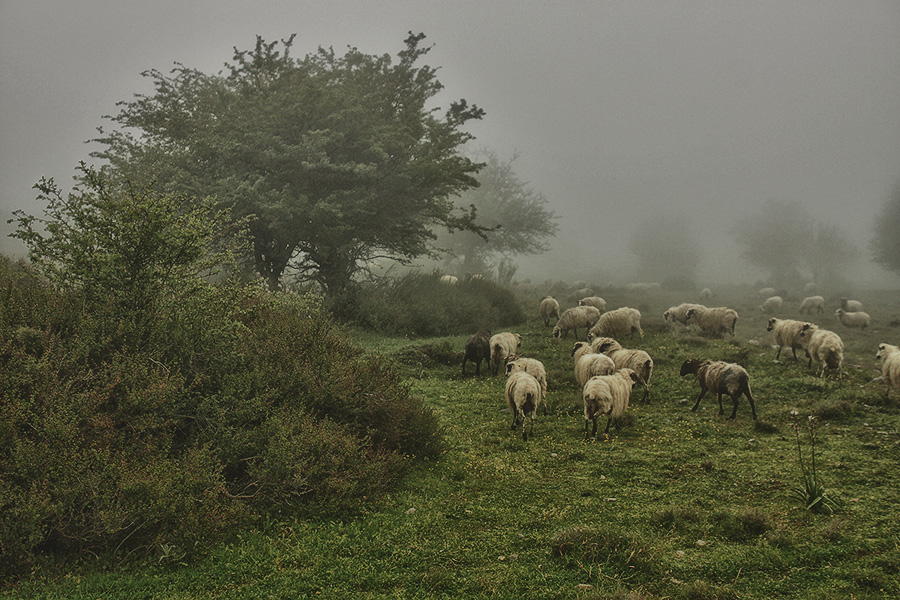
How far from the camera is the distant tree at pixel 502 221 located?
43.9 meters

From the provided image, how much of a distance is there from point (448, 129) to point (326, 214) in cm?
706

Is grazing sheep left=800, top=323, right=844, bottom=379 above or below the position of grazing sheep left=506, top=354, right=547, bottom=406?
above

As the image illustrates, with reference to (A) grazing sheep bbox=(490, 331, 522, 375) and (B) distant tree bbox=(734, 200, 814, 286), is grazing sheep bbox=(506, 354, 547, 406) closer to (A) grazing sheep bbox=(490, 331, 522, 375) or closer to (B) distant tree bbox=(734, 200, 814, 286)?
(A) grazing sheep bbox=(490, 331, 522, 375)

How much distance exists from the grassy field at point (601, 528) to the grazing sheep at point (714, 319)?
30.3ft

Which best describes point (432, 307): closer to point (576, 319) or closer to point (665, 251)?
point (576, 319)

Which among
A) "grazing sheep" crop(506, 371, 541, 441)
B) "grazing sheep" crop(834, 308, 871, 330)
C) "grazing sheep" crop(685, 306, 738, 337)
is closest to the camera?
"grazing sheep" crop(506, 371, 541, 441)

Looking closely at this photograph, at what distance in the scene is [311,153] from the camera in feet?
60.9

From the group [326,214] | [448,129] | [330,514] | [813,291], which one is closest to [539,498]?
[330,514]

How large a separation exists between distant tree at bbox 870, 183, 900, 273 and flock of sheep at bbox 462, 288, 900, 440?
37.7 meters

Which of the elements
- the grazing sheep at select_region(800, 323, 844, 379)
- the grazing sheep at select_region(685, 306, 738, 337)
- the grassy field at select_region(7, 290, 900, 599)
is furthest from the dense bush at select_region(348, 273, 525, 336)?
the grazing sheep at select_region(800, 323, 844, 379)

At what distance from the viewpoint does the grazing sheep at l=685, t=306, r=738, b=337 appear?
64.6ft

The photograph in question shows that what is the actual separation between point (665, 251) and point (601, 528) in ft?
251

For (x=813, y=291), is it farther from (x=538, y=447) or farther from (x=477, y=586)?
(x=477, y=586)

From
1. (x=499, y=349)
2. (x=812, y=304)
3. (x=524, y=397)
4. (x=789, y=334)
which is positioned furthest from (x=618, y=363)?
(x=812, y=304)
